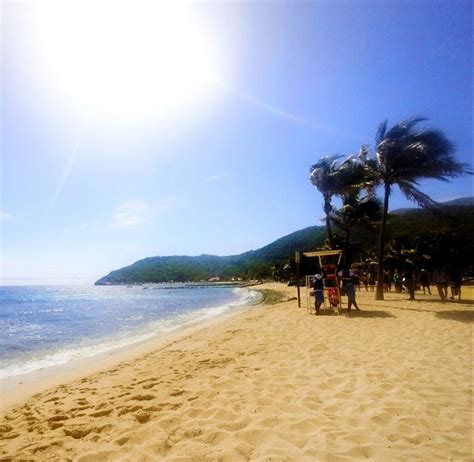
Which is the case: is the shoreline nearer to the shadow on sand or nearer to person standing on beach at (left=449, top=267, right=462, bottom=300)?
the shadow on sand

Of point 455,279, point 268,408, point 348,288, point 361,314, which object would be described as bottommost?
point 268,408

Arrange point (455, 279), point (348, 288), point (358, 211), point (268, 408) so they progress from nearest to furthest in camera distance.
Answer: point (268, 408) → point (348, 288) → point (455, 279) → point (358, 211)

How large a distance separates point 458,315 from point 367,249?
55.3 meters

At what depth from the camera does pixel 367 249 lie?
63.2 metres

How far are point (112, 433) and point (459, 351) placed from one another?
6532mm

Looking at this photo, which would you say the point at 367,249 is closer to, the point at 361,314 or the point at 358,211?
the point at 358,211

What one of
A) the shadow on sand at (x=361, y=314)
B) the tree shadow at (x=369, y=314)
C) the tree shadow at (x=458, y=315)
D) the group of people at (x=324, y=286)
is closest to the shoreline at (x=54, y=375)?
the group of people at (x=324, y=286)

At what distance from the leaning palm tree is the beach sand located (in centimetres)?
1039

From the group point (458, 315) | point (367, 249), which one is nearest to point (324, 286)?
point (458, 315)

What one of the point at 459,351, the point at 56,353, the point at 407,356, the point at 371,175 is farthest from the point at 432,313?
the point at 56,353

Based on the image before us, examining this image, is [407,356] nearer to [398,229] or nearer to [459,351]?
[459,351]

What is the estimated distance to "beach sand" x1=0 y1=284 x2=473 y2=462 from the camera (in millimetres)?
3104

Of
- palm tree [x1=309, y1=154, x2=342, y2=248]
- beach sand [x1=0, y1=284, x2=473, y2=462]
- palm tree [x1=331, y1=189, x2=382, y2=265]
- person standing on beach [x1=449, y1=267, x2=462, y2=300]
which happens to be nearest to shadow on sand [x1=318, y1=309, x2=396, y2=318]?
beach sand [x1=0, y1=284, x2=473, y2=462]

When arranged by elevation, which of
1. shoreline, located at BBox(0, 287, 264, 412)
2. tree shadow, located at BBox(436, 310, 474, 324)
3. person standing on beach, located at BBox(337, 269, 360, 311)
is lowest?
shoreline, located at BBox(0, 287, 264, 412)
